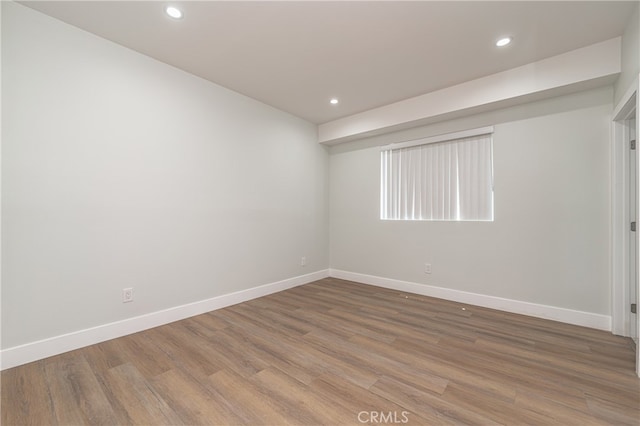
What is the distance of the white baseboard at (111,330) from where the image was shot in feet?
6.10

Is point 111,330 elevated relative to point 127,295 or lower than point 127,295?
lower

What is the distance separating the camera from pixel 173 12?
1.96 m

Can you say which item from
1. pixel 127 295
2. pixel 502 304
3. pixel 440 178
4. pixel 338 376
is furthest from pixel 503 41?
pixel 127 295

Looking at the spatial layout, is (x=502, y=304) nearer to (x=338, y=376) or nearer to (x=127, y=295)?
(x=338, y=376)

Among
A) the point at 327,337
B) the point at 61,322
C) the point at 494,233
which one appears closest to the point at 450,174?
the point at 494,233

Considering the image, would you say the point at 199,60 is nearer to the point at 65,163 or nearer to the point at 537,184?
the point at 65,163

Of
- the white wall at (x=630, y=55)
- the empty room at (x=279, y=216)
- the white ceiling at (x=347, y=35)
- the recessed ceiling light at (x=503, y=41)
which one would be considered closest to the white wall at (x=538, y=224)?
the empty room at (x=279, y=216)

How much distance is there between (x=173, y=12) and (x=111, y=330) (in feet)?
8.84

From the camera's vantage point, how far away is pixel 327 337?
2.31 metres

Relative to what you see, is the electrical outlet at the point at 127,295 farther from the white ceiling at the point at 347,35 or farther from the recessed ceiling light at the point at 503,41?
the recessed ceiling light at the point at 503,41

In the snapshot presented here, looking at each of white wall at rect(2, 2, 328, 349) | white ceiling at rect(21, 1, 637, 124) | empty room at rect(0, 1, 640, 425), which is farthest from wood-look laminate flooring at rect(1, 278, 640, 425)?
white ceiling at rect(21, 1, 637, 124)

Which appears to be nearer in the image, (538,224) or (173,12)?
(173,12)

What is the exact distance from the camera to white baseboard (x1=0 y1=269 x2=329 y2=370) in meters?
1.86

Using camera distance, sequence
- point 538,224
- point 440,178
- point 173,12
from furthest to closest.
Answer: point 440,178
point 538,224
point 173,12
